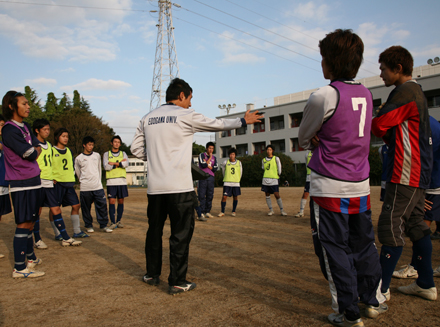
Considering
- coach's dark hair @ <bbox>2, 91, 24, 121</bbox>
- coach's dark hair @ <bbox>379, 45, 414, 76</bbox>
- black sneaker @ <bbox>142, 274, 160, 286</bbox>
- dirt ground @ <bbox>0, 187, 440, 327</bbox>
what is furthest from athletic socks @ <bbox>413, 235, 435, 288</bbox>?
coach's dark hair @ <bbox>2, 91, 24, 121</bbox>

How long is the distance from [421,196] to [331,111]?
141cm

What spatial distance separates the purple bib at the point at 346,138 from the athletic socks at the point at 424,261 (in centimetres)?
120

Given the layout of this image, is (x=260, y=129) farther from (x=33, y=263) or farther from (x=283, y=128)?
(x=33, y=263)

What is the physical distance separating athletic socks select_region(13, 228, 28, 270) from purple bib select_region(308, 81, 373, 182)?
3995mm

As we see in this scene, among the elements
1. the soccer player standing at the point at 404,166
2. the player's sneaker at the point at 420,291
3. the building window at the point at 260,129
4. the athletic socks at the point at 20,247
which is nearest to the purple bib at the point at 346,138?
the soccer player standing at the point at 404,166

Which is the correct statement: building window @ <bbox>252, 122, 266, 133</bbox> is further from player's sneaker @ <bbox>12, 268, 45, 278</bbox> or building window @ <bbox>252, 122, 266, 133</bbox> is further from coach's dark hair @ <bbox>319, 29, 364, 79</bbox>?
coach's dark hair @ <bbox>319, 29, 364, 79</bbox>

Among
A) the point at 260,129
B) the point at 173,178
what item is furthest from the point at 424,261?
the point at 260,129

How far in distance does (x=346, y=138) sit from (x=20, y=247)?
171 inches

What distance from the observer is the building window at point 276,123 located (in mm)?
49906

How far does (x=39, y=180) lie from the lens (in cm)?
A: 455

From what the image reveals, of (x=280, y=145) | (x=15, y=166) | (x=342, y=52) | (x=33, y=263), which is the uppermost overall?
(x=280, y=145)

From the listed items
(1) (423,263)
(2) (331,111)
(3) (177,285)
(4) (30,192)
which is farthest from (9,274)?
(1) (423,263)

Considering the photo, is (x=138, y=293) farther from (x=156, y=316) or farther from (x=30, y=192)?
(x=30, y=192)

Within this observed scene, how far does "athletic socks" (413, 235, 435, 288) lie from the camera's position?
3078 mm
